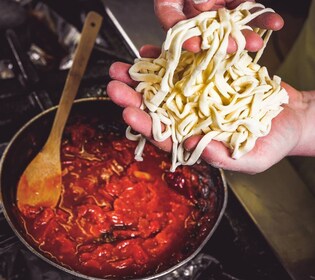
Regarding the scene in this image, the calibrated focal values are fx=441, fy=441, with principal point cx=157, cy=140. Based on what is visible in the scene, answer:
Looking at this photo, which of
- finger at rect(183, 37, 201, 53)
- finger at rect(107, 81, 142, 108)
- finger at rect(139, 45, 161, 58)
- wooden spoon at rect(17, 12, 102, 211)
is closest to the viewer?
finger at rect(183, 37, 201, 53)

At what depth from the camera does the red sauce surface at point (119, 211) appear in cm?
170

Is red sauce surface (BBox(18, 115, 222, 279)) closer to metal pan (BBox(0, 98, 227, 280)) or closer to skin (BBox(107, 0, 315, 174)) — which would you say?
metal pan (BBox(0, 98, 227, 280))

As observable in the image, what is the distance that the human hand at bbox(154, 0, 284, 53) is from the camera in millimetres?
1564

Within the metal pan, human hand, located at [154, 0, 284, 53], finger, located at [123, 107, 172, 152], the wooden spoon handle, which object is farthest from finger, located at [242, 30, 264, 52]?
the wooden spoon handle

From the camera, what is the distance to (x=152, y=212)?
1857 millimetres

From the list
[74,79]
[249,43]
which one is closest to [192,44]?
[249,43]

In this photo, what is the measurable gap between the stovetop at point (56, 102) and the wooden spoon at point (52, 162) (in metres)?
0.22

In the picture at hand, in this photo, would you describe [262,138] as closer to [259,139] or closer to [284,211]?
[259,139]

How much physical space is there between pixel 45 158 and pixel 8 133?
452 millimetres

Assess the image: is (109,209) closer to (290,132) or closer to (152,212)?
(152,212)

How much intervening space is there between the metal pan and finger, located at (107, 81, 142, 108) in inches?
13.0

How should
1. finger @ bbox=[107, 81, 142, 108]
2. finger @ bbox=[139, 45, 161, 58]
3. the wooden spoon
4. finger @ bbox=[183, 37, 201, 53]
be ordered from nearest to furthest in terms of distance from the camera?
finger @ bbox=[183, 37, 201, 53] < finger @ bbox=[107, 81, 142, 108] < the wooden spoon < finger @ bbox=[139, 45, 161, 58]

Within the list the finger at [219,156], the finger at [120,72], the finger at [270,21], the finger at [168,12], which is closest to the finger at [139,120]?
the finger at [219,156]

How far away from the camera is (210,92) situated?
171cm
